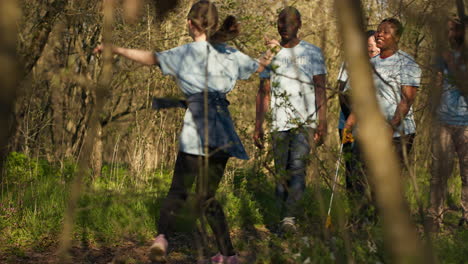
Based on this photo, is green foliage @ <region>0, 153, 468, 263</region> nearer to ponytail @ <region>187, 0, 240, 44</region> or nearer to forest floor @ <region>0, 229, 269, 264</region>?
forest floor @ <region>0, 229, 269, 264</region>

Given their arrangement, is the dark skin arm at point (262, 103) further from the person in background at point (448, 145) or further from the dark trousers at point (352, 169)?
the person in background at point (448, 145)

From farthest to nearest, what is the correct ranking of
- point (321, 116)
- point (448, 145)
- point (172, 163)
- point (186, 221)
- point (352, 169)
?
point (172, 163) → point (448, 145) → point (321, 116) → point (186, 221) → point (352, 169)

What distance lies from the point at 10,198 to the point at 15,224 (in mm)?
451

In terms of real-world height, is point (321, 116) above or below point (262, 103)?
below

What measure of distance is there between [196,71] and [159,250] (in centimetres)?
119

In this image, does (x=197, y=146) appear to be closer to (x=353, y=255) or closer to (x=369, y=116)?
(x=353, y=255)

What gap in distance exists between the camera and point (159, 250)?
4180 millimetres

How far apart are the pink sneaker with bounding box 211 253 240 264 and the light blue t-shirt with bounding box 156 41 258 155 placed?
725 mm

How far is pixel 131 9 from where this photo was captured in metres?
6.48

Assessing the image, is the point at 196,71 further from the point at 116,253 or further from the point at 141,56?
the point at 116,253

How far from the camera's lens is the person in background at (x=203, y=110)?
13.7 ft

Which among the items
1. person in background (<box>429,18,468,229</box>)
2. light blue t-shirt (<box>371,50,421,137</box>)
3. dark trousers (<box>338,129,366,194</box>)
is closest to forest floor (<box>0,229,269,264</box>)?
dark trousers (<box>338,129,366,194</box>)

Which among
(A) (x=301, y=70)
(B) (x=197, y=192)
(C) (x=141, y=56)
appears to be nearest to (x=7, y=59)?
(C) (x=141, y=56)

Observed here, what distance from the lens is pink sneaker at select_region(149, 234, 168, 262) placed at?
4.18 meters
